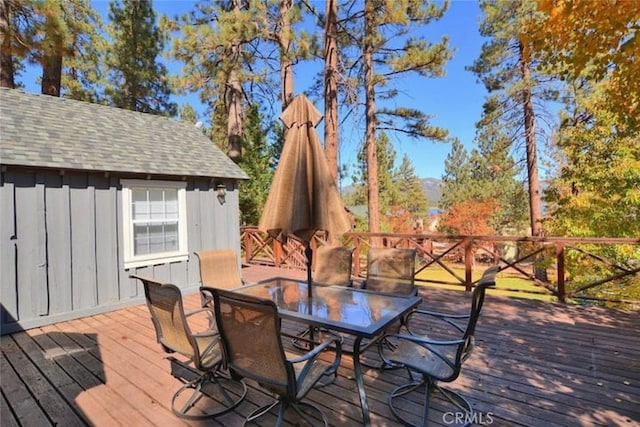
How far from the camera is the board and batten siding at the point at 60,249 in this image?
4188 mm

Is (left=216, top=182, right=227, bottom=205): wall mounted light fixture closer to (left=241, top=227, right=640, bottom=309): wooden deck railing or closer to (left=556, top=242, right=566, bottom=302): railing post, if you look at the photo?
(left=241, top=227, right=640, bottom=309): wooden deck railing

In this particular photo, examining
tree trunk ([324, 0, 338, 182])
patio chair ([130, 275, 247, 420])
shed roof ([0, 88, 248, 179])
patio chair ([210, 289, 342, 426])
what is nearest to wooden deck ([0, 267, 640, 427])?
→ patio chair ([130, 275, 247, 420])

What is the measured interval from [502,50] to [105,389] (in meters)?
12.0

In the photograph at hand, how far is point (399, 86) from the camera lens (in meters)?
9.96

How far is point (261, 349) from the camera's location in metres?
2.00

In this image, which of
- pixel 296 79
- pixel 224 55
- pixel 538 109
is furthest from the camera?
pixel 296 79

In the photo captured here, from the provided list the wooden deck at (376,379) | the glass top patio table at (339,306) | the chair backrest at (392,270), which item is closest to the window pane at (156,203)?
the wooden deck at (376,379)

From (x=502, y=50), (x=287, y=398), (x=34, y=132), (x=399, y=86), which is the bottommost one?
(x=287, y=398)

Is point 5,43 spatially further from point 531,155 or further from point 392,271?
point 531,155

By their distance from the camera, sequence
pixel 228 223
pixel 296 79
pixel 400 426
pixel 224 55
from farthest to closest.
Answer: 1. pixel 296 79
2. pixel 224 55
3. pixel 228 223
4. pixel 400 426

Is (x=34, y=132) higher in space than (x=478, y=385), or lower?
higher

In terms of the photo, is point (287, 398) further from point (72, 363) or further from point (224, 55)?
point (224, 55)

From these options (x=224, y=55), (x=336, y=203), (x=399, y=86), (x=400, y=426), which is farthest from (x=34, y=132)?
(x=399, y=86)

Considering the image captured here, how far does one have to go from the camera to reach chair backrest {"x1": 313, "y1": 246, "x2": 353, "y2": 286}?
420 cm
